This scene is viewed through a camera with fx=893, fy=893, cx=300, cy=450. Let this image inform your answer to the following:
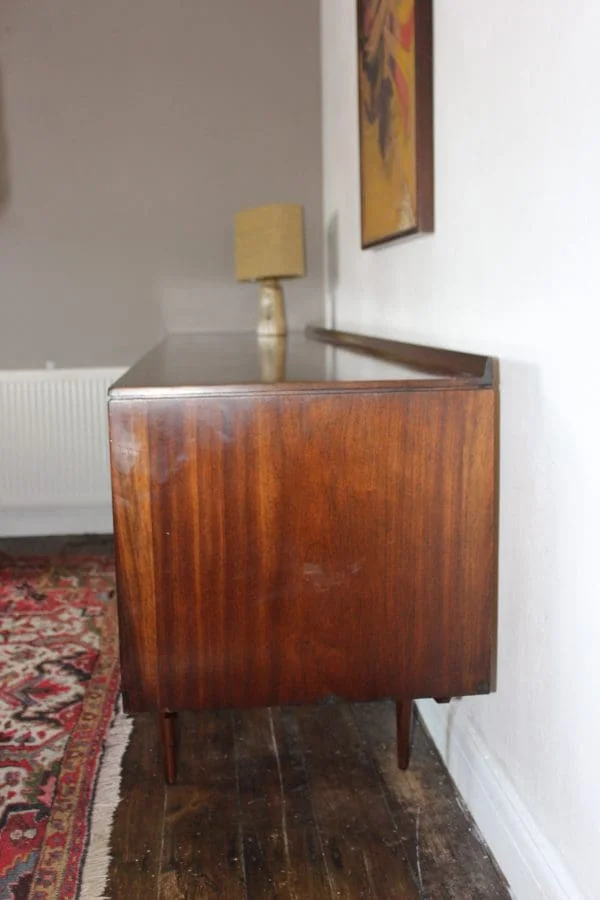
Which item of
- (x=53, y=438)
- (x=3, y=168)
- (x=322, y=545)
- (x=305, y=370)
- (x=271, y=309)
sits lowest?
(x=53, y=438)

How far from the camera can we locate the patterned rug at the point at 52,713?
1526mm

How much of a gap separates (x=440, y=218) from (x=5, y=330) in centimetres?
242

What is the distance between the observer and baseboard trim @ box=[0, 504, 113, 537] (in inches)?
150

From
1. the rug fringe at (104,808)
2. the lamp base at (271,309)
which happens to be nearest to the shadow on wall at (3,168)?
the lamp base at (271,309)

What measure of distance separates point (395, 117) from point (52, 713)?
1616 mm

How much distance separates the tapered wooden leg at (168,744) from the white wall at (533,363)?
21.7 inches

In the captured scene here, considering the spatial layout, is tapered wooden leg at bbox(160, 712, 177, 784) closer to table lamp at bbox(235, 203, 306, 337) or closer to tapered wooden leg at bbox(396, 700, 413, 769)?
tapered wooden leg at bbox(396, 700, 413, 769)

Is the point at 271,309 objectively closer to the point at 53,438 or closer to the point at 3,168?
the point at 53,438

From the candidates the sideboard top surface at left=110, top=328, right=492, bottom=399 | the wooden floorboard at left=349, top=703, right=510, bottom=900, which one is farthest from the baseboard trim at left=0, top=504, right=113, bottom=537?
the wooden floorboard at left=349, top=703, right=510, bottom=900

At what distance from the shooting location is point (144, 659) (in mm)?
1405

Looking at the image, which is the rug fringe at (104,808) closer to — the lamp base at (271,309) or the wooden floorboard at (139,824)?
the wooden floorboard at (139,824)

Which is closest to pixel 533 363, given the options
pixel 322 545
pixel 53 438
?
pixel 322 545

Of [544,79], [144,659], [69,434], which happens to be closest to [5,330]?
[69,434]

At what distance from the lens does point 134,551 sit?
53.9 inches
